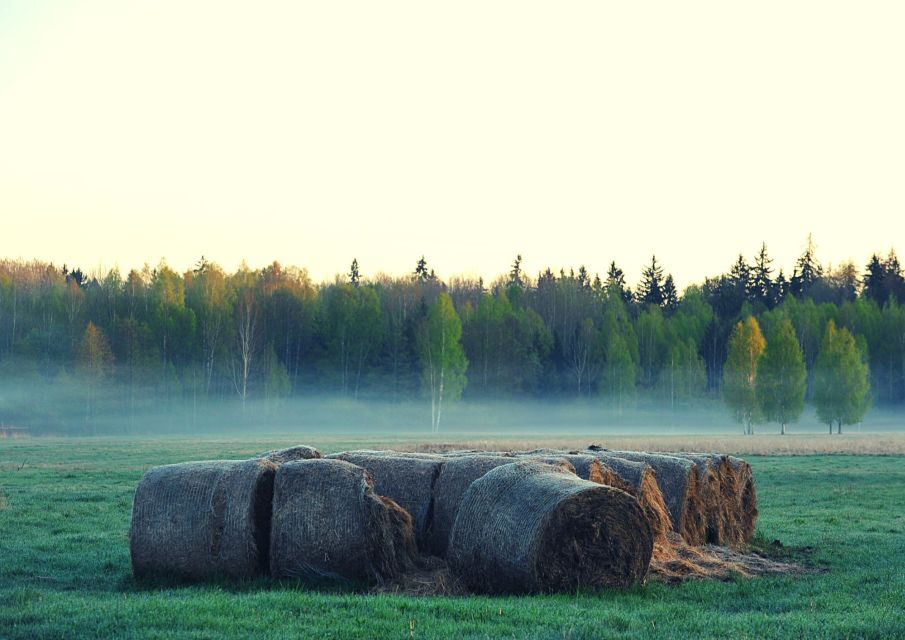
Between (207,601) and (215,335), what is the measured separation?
279 feet

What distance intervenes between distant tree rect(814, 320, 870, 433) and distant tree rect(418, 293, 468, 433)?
30217mm

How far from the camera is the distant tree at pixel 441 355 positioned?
91688mm

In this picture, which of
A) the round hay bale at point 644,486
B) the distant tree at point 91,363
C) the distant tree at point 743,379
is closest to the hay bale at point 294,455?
the round hay bale at point 644,486

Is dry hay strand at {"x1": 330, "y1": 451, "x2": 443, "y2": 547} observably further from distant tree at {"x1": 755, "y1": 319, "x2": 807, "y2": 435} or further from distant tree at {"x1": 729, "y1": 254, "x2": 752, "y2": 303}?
distant tree at {"x1": 729, "y1": 254, "x2": 752, "y2": 303}

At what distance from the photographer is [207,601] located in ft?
35.6

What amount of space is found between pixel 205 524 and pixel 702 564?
6.45 m

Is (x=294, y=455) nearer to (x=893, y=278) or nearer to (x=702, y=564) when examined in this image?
(x=702, y=564)

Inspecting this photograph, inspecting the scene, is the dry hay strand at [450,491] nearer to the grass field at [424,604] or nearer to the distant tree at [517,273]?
the grass field at [424,604]

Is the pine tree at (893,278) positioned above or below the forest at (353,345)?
above

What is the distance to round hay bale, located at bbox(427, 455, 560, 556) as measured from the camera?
13477 mm

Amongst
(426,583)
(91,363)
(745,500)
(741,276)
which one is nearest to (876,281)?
(741,276)

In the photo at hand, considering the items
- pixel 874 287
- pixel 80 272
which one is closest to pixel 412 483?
pixel 874 287

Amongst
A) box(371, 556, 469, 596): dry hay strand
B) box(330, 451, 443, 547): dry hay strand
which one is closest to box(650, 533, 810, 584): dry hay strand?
box(371, 556, 469, 596): dry hay strand

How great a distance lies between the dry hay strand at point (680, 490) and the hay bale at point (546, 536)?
3.45m
